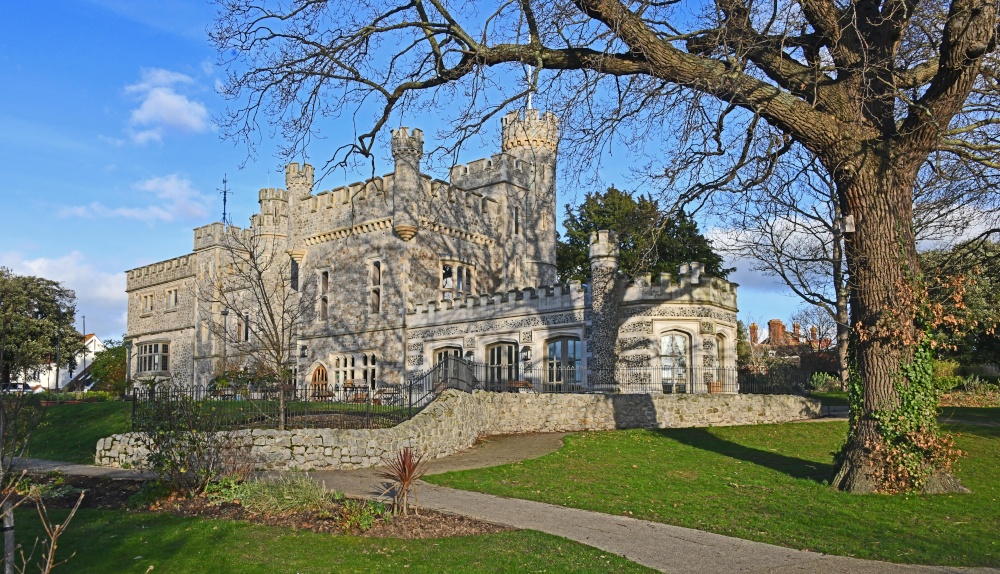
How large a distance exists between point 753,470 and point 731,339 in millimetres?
11877

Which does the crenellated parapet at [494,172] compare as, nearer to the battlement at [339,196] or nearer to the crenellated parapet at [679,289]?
the battlement at [339,196]

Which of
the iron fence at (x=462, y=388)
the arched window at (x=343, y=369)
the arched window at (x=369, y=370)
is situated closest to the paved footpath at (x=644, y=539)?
the iron fence at (x=462, y=388)

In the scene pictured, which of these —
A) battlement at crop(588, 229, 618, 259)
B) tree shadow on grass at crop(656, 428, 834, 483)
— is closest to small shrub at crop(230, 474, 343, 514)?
tree shadow on grass at crop(656, 428, 834, 483)

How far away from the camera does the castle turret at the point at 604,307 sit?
73.5ft

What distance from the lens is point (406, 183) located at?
91.8ft

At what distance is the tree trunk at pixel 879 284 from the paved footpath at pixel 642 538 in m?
3.81

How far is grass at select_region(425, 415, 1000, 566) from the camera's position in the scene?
809 cm

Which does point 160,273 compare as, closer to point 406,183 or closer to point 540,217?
point 406,183

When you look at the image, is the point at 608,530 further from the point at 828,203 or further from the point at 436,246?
the point at 436,246

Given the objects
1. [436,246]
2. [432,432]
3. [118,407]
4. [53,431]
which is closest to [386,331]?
[436,246]

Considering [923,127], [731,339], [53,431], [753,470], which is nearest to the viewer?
[923,127]

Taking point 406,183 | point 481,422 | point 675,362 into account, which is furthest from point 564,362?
point 406,183

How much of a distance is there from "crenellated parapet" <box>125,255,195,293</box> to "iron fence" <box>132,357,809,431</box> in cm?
1349

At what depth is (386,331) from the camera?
2888 centimetres
